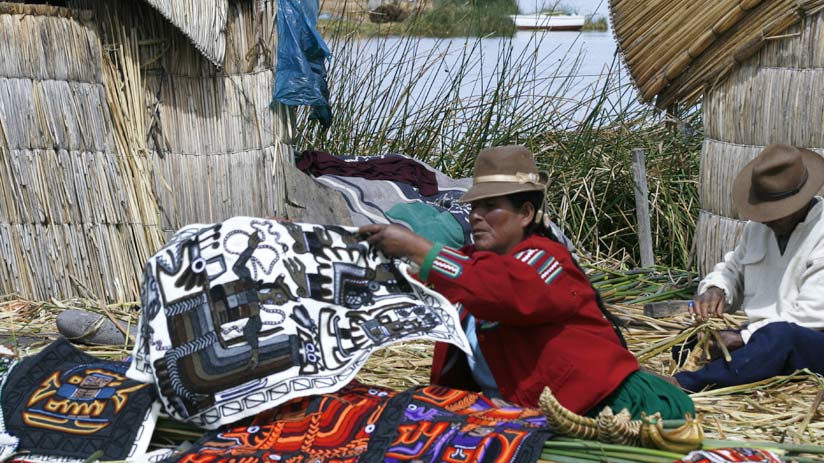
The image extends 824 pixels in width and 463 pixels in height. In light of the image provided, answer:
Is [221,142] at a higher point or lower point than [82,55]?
lower

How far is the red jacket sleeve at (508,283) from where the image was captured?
9.21 feet

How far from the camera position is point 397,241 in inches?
117

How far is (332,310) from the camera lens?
3.01 m

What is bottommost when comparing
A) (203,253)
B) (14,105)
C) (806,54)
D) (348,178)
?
(348,178)

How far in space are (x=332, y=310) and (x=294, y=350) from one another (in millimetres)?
202

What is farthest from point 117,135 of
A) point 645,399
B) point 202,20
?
point 645,399

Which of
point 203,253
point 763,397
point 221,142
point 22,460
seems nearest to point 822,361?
point 763,397

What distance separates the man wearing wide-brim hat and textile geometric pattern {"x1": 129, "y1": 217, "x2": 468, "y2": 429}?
1.36 meters

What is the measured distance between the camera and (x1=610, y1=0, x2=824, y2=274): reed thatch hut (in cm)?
480

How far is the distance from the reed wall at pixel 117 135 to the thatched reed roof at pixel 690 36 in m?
1.88

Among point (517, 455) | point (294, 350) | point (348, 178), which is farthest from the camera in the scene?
point (348, 178)

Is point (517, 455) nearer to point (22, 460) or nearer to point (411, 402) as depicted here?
point (411, 402)

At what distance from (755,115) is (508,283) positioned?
2634 mm

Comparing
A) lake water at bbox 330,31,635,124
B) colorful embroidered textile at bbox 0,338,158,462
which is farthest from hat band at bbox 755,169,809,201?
lake water at bbox 330,31,635,124
